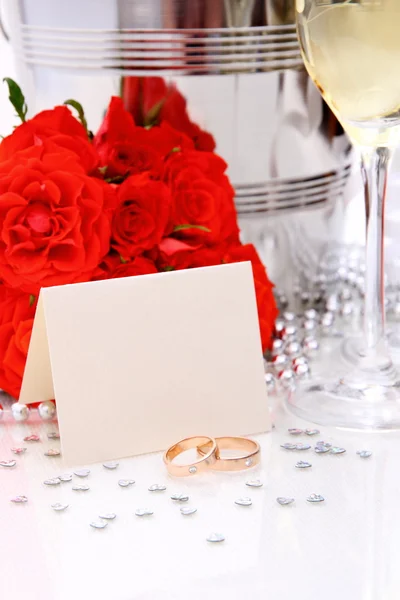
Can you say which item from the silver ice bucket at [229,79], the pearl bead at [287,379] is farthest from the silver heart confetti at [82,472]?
the silver ice bucket at [229,79]

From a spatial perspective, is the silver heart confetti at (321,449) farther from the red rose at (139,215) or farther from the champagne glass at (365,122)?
the red rose at (139,215)

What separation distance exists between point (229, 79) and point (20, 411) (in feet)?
1.14

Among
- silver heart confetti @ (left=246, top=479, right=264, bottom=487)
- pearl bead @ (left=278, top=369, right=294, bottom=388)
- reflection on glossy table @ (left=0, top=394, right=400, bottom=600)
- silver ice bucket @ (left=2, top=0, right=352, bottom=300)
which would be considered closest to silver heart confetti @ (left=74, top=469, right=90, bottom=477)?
reflection on glossy table @ (left=0, top=394, right=400, bottom=600)

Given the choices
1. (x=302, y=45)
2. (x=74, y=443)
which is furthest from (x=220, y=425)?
(x=302, y=45)

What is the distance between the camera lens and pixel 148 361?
610 mm

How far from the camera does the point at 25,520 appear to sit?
A: 0.52m

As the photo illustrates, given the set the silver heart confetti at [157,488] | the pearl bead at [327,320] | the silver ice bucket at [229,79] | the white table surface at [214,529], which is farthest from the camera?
the pearl bead at [327,320]

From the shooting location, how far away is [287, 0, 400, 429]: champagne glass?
0.58 metres

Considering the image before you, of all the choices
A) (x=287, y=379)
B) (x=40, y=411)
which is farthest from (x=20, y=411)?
(x=287, y=379)

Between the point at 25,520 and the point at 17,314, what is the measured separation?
189 mm

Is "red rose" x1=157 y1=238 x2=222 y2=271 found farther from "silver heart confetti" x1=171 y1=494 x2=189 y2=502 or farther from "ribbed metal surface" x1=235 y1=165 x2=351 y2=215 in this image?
"silver heart confetti" x1=171 y1=494 x2=189 y2=502

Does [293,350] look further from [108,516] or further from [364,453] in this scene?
[108,516]

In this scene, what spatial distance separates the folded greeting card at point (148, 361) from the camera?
0.59 meters

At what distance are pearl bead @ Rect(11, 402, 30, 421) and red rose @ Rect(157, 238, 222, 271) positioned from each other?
0.16 metres
